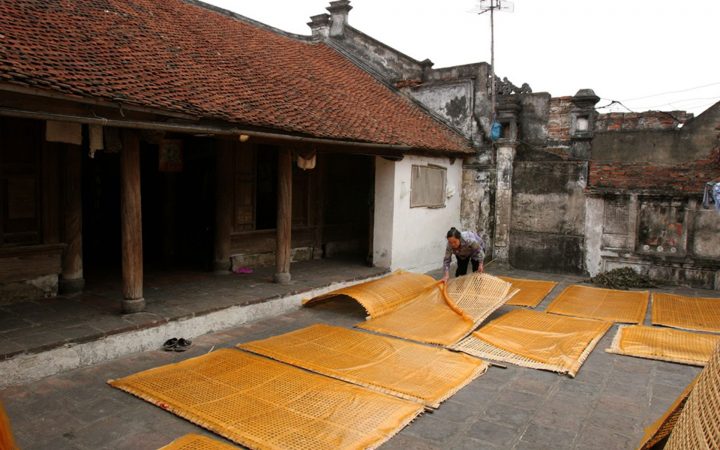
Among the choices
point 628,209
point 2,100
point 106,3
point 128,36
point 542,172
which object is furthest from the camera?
point 542,172

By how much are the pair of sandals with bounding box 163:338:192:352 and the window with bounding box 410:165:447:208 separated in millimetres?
6466

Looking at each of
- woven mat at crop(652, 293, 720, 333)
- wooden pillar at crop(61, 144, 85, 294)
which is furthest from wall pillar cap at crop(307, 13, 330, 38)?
woven mat at crop(652, 293, 720, 333)

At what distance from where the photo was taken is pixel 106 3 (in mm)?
8711

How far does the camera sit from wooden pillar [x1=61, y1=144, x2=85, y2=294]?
297 inches

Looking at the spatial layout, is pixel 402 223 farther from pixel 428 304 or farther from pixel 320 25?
pixel 320 25

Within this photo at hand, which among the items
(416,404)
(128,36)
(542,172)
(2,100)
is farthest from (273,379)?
(542,172)

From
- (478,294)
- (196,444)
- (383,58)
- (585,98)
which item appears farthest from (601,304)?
(383,58)

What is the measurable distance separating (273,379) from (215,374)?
0.65 meters

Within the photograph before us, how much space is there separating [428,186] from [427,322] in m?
5.28

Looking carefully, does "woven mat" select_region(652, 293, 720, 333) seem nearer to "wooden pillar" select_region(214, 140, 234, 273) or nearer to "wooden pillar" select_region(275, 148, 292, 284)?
"wooden pillar" select_region(275, 148, 292, 284)

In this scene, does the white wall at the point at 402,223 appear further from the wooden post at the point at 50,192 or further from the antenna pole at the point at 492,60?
the wooden post at the point at 50,192

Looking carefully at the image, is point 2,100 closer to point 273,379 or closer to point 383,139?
point 273,379

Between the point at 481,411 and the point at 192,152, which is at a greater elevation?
the point at 192,152

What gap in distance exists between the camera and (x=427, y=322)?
7.66 m
